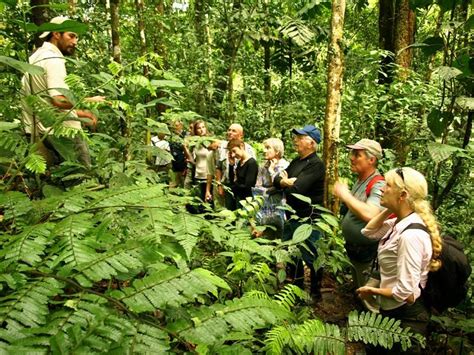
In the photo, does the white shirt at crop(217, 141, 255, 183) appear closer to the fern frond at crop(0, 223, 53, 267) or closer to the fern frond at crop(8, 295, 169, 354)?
the fern frond at crop(0, 223, 53, 267)

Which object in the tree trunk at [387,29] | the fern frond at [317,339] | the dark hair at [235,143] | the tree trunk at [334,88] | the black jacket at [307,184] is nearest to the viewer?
the fern frond at [317,339]

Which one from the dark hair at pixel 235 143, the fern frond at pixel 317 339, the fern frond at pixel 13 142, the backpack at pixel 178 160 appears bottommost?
the backpack at pixel 178 160

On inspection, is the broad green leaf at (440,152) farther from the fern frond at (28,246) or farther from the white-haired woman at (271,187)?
the fern frond at (28,246)

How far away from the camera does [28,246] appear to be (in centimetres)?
142

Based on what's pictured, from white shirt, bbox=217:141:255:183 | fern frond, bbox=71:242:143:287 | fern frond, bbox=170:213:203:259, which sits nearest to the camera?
fern frond, bbox=71:242:143:287

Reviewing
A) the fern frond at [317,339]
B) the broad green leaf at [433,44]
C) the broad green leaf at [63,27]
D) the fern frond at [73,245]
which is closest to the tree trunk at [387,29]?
the broad green leaf at [433,44]

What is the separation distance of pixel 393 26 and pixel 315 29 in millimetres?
1639

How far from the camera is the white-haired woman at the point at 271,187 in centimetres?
499

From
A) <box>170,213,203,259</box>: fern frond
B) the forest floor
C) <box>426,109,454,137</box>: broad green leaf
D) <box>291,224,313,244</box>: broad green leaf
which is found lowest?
the forest floor

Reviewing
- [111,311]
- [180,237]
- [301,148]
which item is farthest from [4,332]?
[301,148]

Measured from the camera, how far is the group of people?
263 centimetres

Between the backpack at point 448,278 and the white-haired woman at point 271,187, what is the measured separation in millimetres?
2322

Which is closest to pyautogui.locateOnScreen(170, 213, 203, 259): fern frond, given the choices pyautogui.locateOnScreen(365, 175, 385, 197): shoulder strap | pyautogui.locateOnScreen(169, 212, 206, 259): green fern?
pyautogui.locateOnScreen(169, 212, 206, 259): green fern

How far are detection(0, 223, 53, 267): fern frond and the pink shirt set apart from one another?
2173 millimetres
